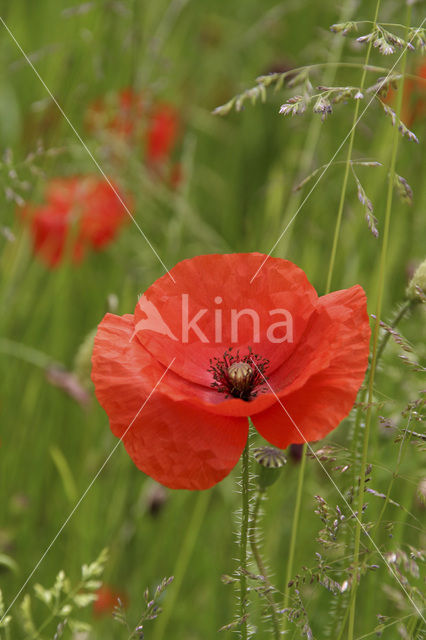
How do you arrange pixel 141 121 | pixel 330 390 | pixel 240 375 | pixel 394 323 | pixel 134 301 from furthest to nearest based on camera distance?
pixel 141 121 → pixel 134 301 → pixel 394 323 → pixel 240 375 → pixel 330 390

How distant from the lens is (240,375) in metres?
0.80

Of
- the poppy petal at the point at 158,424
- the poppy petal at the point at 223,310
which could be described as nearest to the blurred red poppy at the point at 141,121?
the poppy petal at the point at 223,310

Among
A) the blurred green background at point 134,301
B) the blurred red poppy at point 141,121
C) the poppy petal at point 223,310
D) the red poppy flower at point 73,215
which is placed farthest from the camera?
the red poppy flower at point 73,215

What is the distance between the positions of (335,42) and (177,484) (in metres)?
1.19

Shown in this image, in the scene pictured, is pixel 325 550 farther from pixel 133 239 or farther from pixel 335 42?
pixel 133 239

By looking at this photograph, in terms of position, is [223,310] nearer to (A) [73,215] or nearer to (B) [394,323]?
(B) [394,323]

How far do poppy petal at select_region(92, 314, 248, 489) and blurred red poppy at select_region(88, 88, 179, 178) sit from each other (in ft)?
3.57

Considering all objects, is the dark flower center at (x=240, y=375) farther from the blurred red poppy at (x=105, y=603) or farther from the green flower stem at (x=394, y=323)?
the blurred red poppy at (x=105, y=603)

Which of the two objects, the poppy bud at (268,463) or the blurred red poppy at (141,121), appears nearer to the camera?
the poppy bud at (268,463)

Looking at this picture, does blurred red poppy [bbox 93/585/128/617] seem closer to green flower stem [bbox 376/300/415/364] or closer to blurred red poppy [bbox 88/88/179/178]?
green flower stem [bbox 376/300/415/364]

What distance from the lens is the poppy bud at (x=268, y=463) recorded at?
2.72ft

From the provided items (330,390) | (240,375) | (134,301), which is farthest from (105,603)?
(330,390)

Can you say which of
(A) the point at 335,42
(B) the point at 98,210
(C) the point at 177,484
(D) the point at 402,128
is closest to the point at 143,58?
(B) the point at 98,210

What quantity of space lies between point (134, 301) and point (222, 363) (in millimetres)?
894
